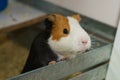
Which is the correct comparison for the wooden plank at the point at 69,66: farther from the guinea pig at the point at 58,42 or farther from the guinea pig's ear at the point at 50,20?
the guinea pig's ear at the point at 50,20

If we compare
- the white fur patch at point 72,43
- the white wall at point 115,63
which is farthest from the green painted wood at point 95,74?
the white fur patch at point 72,43

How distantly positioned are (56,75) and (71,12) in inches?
23.3

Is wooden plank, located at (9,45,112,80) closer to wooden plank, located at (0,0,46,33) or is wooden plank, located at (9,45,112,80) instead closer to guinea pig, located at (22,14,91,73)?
guinea pig, located at (22,14,91,73)

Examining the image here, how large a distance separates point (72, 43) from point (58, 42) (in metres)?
0.05

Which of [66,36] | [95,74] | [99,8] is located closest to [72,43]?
[66,36]

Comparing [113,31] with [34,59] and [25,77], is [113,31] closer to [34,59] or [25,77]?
[34,59]

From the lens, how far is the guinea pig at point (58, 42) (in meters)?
0.88

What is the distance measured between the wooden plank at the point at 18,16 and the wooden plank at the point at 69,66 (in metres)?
0.51

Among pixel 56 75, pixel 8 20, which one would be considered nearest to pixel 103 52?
pixel 56 75

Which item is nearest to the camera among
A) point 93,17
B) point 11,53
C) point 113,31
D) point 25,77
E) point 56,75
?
point 25,77

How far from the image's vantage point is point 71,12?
4.68ft

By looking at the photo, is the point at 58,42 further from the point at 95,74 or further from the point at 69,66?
the point at 95,74

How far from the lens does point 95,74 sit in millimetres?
1084

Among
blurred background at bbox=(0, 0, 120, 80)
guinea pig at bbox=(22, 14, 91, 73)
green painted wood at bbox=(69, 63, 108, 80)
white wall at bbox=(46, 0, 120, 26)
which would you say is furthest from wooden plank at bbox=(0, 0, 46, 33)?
green painted wood at bbox=(69, 63, 108, 80)
